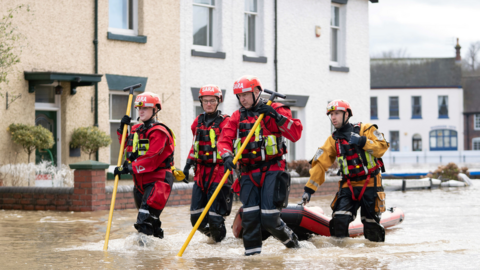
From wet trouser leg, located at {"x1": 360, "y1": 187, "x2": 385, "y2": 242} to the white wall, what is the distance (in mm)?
46551

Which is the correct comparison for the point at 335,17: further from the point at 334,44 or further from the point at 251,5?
the point at 251,5

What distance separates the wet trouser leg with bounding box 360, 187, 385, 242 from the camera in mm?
7617

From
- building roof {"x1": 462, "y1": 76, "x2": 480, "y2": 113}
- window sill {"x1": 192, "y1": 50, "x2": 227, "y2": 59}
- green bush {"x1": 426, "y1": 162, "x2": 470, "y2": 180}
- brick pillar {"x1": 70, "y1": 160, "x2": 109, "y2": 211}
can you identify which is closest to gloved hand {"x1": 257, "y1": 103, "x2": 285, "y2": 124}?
brick pillar {"x1": 70, "y1": 160, "x2": 109, "y2": 211}

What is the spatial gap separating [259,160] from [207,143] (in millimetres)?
1398

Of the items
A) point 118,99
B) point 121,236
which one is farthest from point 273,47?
point 121,236

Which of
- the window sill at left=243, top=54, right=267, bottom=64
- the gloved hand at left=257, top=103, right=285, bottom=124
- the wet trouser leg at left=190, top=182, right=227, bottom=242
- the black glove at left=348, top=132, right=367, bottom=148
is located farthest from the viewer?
the window sill at left=243, top=54, right=267, bottom=64

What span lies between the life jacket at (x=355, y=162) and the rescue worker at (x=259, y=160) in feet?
3.51

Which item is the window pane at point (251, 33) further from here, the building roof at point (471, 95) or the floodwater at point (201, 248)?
the building roof at point (471, 95)

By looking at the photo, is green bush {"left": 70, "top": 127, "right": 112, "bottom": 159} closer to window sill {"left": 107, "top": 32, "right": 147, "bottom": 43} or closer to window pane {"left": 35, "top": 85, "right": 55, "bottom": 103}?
window pane {"left": 35, "top": 85, "right": 55, "bottom": 103}

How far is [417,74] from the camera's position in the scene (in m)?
53.5

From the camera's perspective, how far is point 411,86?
53.3m

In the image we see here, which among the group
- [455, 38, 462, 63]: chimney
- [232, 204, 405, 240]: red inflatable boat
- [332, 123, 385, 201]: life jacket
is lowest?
[232, 204, 405, 240]: red inflatable boat

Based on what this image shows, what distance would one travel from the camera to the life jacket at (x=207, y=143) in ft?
25.8

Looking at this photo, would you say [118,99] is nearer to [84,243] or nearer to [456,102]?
[84,243]
